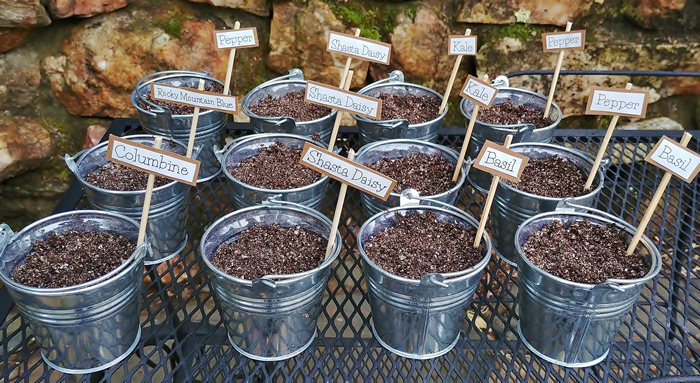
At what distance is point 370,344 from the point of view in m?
1.08

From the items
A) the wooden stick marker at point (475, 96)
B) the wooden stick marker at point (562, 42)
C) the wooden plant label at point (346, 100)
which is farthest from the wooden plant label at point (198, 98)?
the wooden stick marker at point (562, 42)

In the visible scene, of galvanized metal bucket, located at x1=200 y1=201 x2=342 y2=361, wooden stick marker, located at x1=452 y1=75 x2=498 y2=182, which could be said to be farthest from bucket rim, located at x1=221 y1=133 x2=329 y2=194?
wooden stick marker, located at x1=452 y1=75 x2=498 y2=182

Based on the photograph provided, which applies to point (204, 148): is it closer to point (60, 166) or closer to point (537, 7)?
point (60, 166)

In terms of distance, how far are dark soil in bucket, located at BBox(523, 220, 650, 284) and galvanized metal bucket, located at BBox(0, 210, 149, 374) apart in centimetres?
82

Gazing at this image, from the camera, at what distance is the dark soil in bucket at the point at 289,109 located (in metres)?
1.59

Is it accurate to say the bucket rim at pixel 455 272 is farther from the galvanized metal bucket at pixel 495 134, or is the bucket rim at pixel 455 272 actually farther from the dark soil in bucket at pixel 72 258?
the dark soil in bucket at pixel 72 258

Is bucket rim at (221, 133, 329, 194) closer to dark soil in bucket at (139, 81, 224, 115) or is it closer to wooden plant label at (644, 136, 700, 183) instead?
dark soil in bucket at (139, 81, 224, 115)

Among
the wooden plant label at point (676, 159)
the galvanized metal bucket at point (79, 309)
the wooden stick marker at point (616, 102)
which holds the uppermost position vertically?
the wooden stick marker at point (616, 102)

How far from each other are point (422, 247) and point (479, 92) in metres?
0.47

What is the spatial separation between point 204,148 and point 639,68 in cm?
171

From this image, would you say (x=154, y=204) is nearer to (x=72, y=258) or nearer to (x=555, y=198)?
(x=72, y=258)

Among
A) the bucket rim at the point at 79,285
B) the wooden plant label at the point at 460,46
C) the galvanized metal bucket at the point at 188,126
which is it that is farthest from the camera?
the wooden plant label at the point at 460,46

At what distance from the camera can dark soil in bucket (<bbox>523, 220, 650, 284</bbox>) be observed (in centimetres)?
105

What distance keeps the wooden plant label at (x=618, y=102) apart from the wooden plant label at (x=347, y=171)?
0.56 meters
